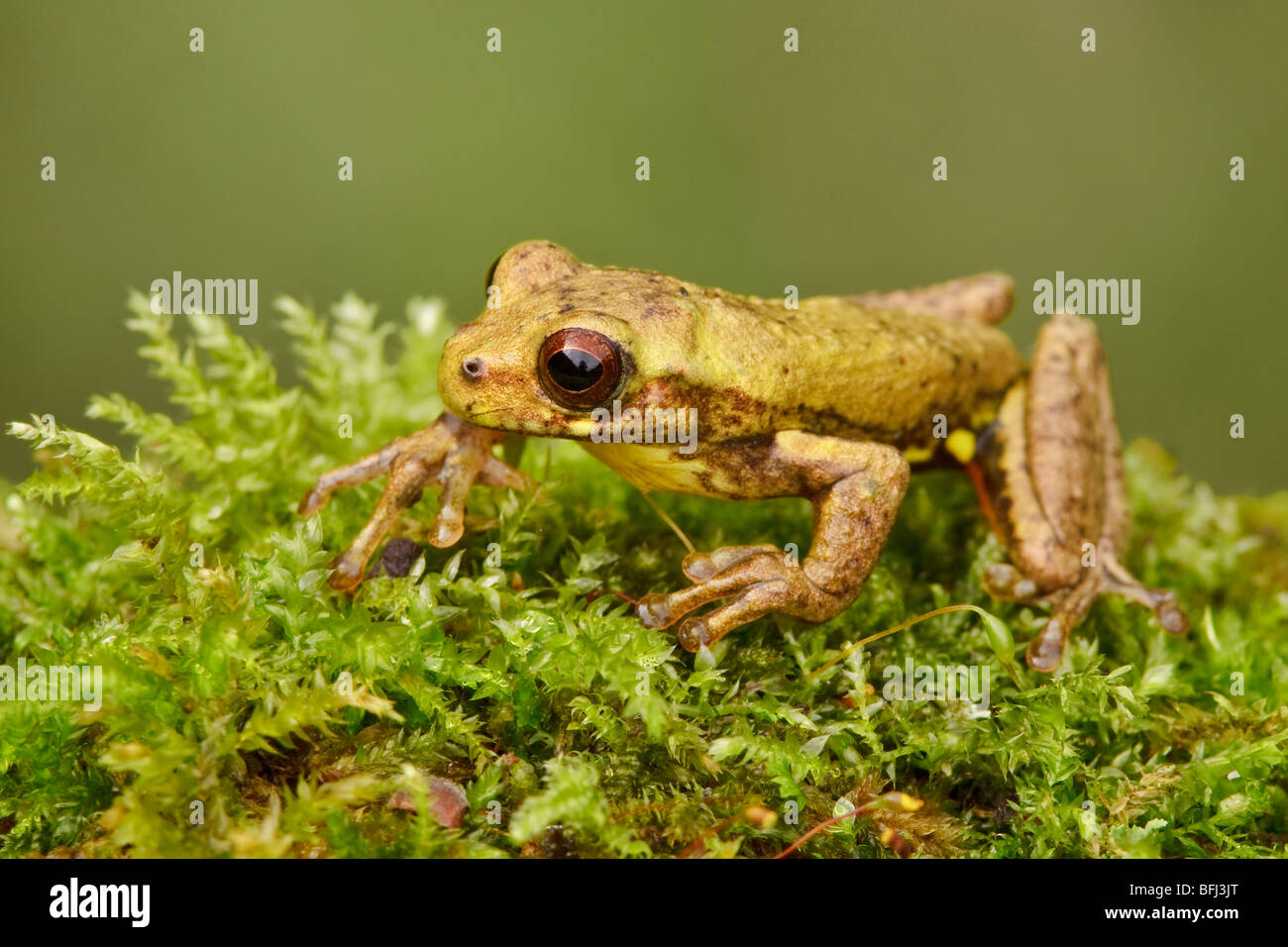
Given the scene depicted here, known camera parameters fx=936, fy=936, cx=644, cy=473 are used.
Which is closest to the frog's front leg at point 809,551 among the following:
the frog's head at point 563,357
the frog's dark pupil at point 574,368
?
the frog's head at point 563,357

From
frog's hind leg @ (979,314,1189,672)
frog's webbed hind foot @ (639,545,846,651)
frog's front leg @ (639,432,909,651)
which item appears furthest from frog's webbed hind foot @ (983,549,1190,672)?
frog's webbed hind foot @ (639,545,846,651)

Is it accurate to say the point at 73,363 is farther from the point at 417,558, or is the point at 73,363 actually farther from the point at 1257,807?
the point at 1257,807

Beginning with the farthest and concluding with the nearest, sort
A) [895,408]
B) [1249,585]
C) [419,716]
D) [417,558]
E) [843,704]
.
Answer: [1249,585]
[895,408]
[417,558]
[843,704]
[419,716]

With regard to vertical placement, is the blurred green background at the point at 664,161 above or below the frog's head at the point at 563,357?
above

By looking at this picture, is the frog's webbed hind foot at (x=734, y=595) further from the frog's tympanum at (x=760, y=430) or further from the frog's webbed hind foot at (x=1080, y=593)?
the frog's webbed hind foot at (x=1080, y=593)

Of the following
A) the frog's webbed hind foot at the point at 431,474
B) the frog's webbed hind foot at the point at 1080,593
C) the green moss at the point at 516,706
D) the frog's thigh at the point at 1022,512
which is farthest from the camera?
the frog's thigh at the point at 1022,512

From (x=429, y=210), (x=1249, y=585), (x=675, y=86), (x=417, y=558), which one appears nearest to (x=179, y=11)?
(x=429, y=210)

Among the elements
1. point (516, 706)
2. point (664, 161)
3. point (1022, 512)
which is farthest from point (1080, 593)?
point (664, 161)
